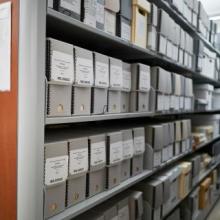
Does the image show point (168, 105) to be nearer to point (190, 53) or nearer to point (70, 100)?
point (190, 53)

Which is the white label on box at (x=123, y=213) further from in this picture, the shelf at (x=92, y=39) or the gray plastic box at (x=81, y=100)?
the shelf at (x=92, y=39)

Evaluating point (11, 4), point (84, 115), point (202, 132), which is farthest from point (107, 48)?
point (202, 132)

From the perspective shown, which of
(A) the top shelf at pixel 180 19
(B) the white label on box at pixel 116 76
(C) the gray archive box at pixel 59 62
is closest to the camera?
(C) the gray archive box at pixel 59 62

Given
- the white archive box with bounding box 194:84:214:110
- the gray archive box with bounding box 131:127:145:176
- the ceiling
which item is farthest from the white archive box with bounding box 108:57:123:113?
the ceiling

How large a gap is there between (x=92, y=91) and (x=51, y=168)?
0.38 metres

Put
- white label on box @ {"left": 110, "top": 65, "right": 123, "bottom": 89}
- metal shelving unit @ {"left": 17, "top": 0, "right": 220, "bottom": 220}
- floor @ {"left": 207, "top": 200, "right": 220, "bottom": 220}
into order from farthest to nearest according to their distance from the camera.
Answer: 1. floor @ {"left": 207, "top": 200, "right": 220, "bottom": 220}
2. white label on box @ {"left": 110, "top": 65, "right": 123, "bottom": 89}
3. metal shelving unit @ {"left": 17, "top": 0, "right": 220, "bottom": 220}

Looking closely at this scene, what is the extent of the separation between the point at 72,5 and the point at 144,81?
2.24 feet

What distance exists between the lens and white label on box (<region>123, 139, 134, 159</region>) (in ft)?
4.76

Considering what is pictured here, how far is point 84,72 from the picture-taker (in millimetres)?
1106

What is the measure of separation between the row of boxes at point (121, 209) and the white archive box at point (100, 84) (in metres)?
0.47

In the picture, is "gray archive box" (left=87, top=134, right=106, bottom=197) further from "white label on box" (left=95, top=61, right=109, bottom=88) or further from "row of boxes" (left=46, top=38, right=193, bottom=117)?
"white label on box" (left=95, top=61, right=109, bottom=88)

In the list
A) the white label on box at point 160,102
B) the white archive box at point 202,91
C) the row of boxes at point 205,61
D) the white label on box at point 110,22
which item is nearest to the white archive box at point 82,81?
the white label on box at point 110,22

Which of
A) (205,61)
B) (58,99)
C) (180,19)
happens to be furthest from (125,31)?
(205,61)

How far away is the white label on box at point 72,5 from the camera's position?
3.31ft
